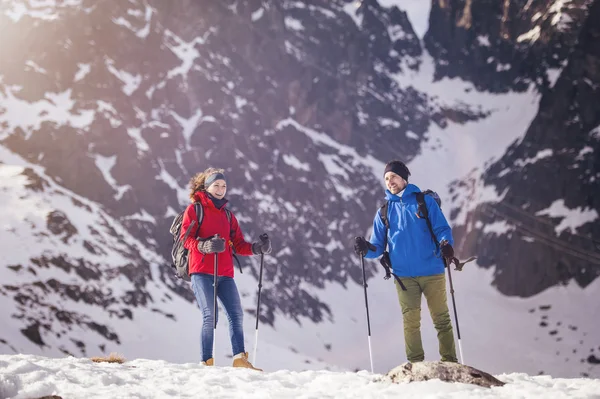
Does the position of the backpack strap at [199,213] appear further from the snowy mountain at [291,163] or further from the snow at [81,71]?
the snow at [81,71]

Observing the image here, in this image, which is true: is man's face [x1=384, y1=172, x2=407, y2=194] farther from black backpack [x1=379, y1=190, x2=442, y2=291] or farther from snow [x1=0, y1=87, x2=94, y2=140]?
snow [x1=0, y1=87, x2=94, y2=140]

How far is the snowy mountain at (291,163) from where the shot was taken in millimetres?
50375

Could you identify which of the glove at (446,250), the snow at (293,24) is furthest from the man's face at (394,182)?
the snow at (293,24)

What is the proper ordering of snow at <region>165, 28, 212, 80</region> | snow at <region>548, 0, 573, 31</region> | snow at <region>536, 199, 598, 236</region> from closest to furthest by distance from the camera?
1. snow at <region>536, 199, 598, 236</region>
2. snow at <region>165, 28, 212, 80</region>
3. snow at <region>548, 0, 573, 31</region>

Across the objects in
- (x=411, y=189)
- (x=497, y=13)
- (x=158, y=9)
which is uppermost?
(x=497, y=13)

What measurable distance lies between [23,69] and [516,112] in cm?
8585

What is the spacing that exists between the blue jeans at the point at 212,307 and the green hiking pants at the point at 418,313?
224cm

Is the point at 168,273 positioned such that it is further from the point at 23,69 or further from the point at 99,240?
the point at 23,69

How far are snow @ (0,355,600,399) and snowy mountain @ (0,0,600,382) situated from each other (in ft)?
109

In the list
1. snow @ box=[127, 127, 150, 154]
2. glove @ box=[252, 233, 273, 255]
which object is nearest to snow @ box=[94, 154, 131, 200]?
snow @ box=[127, 127, 150, 154]

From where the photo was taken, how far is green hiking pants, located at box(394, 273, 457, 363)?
257 inches

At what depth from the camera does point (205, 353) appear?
24.1 ft

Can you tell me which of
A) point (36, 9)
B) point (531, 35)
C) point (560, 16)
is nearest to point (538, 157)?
point (560, 16)

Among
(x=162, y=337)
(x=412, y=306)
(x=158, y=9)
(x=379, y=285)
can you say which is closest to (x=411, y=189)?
(x=412, y=306)
